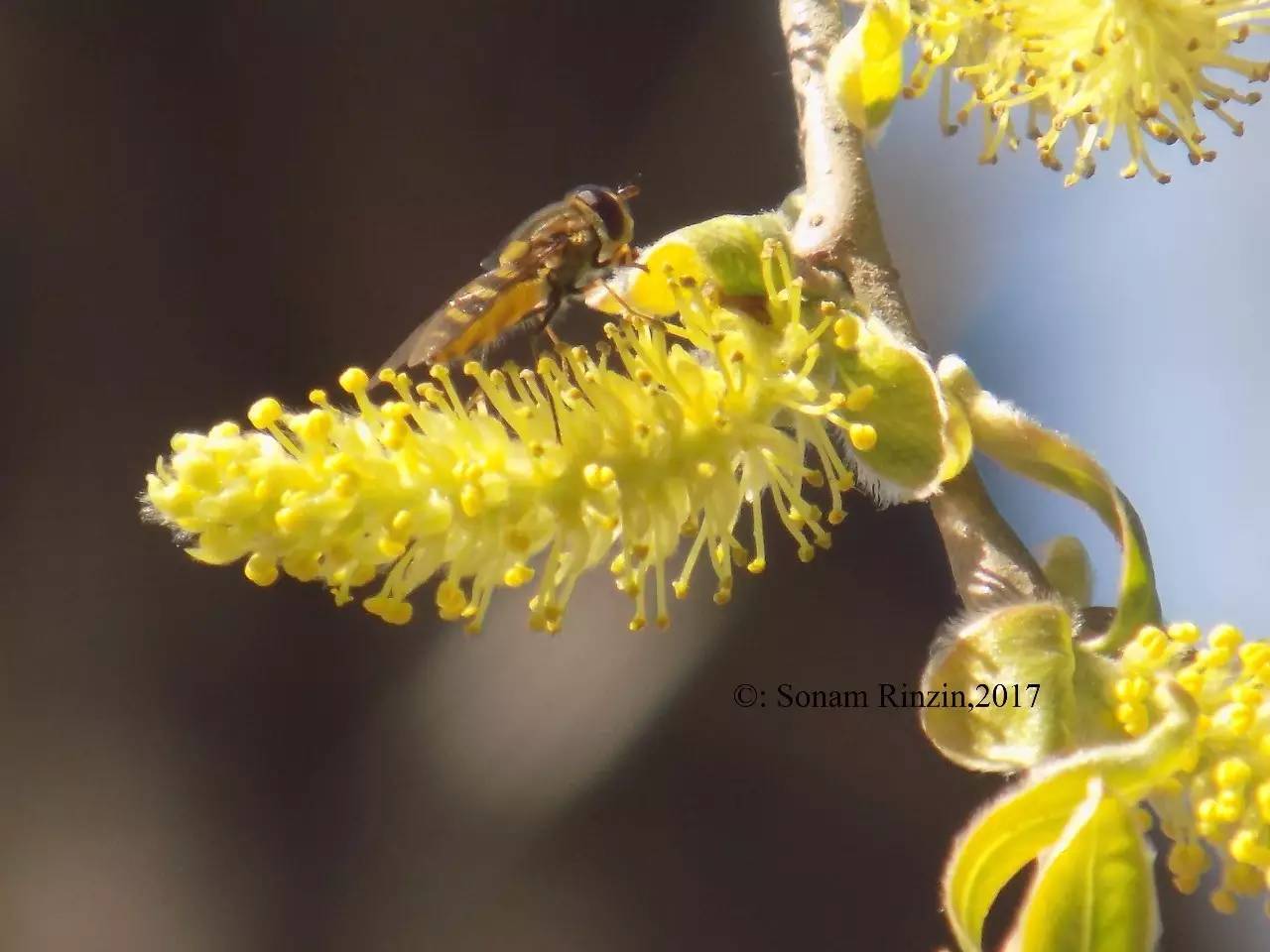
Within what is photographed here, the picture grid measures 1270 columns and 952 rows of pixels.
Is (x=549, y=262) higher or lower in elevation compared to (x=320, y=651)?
higher

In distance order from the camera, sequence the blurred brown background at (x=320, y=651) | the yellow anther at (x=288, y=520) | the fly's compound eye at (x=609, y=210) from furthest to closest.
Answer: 1. the blurred brown background at (x=320, y=651)
2. the fly's compound eye at (x=609, y=210)
3. the yellow anther at (x=288, y=520)

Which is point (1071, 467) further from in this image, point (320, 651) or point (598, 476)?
point (320, 651)

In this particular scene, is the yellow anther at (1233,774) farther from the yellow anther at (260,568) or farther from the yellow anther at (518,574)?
the yellow anther at (260,568)

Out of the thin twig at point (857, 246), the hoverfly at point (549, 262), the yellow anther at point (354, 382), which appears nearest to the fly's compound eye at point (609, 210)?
the hoverfly at point (549, 262)

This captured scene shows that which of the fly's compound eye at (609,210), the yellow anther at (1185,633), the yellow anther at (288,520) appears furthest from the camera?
the fly's compound eye at (609,210)

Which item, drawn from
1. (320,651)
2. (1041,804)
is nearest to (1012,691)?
(1041,804)

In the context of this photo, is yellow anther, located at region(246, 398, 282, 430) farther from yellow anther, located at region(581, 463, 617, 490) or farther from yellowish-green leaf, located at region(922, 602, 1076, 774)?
yellowish-green leaf, located at region(922, 602, 1076, 774)

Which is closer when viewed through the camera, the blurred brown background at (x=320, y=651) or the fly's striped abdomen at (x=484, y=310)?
the fly's striped abdomen at (x=484, y=310)
